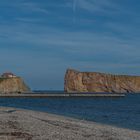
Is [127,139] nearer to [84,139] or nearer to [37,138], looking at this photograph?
[84,139]

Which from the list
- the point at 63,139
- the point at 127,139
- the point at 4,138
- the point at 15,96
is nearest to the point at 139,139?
the point at 127,139

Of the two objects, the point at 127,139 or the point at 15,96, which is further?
the point at 15,96

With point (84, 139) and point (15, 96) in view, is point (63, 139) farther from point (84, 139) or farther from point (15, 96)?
point (15, 96)

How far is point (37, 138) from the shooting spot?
25.7 metres

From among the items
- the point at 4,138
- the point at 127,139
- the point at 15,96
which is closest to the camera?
the point at 4,138

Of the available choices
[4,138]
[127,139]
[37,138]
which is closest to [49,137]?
[37,138]

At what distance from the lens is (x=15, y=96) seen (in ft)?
625

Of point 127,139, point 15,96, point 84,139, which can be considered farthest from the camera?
point 15,96

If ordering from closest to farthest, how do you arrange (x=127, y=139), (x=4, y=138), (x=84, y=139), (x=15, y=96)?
(x=4, y=138) < (x=84, y=139) < (x=127, y=139) < (x=15, y=96)

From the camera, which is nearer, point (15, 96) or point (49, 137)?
point (49, 137)

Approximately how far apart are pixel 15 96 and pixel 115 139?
540ft

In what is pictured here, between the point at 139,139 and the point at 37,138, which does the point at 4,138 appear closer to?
the point at 37,138

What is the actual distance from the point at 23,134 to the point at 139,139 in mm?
7558

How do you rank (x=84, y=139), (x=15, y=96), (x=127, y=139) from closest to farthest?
1. (x=84, y=139)
2. (x=127, y=139)
3. (x=15, y=96)
